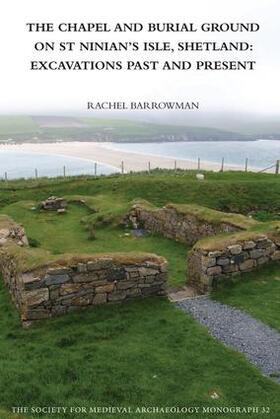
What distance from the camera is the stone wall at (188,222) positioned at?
65.7ft

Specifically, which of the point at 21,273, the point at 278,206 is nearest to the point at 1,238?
the point at 21,273

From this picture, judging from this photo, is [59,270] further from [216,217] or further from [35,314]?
[216,217]

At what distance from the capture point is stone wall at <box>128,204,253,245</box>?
20.0 meters

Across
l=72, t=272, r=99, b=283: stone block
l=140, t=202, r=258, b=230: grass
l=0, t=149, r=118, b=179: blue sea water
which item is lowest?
l=0, t=149, r=118, b=179: blue sea water

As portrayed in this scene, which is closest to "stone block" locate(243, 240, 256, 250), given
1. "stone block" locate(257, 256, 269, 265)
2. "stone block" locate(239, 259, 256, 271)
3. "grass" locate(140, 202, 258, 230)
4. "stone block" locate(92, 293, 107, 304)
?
"stone block" locate(239, 259, 256, 271)

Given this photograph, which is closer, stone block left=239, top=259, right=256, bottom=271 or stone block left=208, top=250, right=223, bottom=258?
stone block left=208, top=250, right=223, bottom=258

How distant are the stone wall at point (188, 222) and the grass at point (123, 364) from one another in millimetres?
7929

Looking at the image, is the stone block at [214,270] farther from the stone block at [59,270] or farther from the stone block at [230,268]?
the stone block at [59,270]

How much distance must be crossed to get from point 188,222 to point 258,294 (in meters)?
8.44

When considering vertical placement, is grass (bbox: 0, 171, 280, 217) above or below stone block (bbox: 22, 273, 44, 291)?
below

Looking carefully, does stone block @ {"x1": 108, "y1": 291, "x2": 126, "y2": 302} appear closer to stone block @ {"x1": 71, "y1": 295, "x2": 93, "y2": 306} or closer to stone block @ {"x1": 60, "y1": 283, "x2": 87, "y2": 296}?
stone block @ {"x1": 71, "y1": 295, "x2": 93, "y2": 306}

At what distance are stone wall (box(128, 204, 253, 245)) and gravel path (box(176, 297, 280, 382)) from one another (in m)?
6.02

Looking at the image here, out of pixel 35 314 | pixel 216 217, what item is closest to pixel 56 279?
pixel 35 314

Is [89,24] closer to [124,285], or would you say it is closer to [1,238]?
[1,238]
